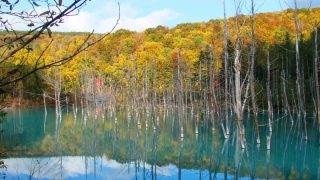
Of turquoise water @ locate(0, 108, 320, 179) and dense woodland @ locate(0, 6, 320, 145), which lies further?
dense woodland @ locate(0, 6, 320, 145)

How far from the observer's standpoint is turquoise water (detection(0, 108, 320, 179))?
522 inches

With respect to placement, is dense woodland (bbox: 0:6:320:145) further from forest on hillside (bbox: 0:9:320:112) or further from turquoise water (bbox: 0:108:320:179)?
turquoise water (bbox: 0:108:320:179)

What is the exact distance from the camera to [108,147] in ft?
64.7

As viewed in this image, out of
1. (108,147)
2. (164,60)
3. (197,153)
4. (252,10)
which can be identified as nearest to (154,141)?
(108,147)

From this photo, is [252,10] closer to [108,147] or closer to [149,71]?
[108,147]

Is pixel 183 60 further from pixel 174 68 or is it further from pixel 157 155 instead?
pixel 157 155

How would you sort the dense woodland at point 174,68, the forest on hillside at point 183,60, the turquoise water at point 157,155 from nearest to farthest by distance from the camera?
the turquoise water at point 157,155 → the dense woodland at point 174,68 → the forest on hillside at point 183,60

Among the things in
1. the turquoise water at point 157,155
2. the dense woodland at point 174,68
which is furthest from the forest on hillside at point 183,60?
the turquoise water at point 157,155

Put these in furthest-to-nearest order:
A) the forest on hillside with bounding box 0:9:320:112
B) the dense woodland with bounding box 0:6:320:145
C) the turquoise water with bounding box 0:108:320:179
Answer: the forest on hillside with bounding box 0:9:320:112
the dense woodland with bounding box 0:6:320:145
the turquoise water with bounding box 0:108:320:179

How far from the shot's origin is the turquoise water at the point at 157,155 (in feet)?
43.5

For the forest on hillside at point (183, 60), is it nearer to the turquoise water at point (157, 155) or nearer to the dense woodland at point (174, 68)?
the dense woodland at point (174, 68)

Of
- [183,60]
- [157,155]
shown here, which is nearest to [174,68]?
[183,60]

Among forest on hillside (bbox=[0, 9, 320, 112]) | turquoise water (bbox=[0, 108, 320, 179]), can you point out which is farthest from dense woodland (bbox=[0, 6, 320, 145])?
turquoise water (bbox=[0, 108, 320, 179])

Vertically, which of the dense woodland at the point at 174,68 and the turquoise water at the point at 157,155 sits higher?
the dense woodland at the point at 174,68
